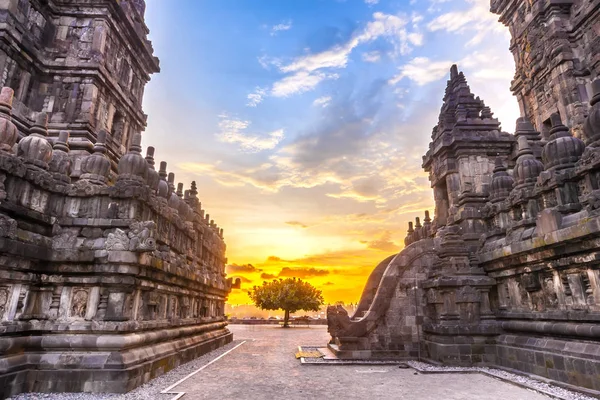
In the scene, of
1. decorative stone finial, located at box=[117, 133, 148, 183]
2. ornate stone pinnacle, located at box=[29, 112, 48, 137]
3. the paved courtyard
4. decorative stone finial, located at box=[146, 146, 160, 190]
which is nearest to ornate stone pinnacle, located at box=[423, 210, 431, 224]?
the paved courtyard

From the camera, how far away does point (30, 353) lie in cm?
A: 791

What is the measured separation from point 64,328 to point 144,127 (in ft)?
52.1

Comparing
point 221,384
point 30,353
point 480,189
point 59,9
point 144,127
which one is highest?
point 59,9

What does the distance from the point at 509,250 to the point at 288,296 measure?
33244mm

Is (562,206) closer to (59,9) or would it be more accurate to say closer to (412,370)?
(412,370)

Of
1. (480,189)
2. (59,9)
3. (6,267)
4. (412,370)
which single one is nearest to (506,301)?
(412,370)

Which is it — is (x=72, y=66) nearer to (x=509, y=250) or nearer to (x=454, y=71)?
(x=509, y=250)

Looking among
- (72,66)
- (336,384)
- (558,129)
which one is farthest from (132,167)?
(558,129)

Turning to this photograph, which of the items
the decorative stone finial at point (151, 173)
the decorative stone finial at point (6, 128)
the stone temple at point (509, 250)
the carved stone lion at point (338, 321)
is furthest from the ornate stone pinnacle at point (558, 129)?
the decorative stone finial at point (6, 128)

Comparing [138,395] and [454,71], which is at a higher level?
[454,71]

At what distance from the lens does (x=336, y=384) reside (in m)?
9.21

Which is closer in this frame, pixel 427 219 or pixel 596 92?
pixel 596 92

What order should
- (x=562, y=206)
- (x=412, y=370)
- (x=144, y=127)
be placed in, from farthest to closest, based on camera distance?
(x=144, y=127), (x=412, y=370), (x=562, y=206)

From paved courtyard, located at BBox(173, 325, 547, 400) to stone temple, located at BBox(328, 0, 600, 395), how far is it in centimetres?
153
